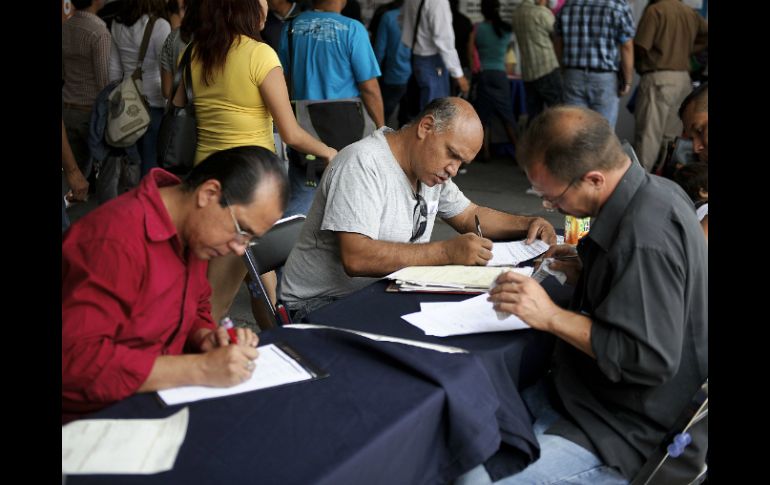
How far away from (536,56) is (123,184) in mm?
4675

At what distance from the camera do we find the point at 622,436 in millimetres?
1889

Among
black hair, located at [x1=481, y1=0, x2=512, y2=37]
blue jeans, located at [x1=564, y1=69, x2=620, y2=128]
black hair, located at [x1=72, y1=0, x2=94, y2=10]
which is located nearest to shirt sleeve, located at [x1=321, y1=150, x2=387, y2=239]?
black hair, located at [x1=72, y1=0, x2=94, y2=10]

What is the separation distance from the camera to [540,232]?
2.97m

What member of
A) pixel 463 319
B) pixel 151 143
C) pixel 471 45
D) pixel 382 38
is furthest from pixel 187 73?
pixel 471 45

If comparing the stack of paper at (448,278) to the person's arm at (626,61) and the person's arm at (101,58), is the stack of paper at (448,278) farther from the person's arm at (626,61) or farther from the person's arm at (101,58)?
the person's arm at (626,61)

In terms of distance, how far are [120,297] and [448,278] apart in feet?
3.68

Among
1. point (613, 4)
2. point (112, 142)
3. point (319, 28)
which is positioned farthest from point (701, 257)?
point (613, 4)

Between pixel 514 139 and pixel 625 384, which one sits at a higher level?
pixel 625 384

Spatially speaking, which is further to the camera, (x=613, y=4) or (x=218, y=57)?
(x=613, y=4)

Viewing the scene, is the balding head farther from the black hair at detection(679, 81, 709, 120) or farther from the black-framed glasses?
the black hair at detection(679, 81, 709, 120)

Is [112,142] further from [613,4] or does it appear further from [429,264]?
[613,4]

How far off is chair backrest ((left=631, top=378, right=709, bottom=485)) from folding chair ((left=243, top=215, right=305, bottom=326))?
4.46 ft

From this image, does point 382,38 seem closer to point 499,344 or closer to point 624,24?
point 624,24

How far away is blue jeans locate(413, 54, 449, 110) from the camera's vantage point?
23.2 feet
